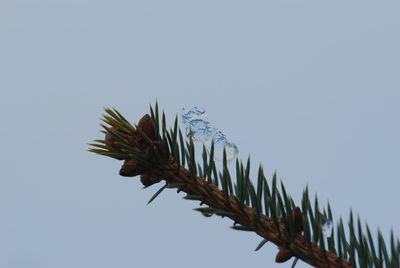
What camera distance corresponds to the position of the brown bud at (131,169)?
1.48 meters

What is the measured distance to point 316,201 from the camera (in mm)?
1498

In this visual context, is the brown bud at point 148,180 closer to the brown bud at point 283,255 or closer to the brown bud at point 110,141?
the brown bud at point 110,141

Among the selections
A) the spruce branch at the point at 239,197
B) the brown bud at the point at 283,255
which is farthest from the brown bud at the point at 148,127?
the brown bud at the point at 283,255

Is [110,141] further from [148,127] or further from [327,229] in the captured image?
[327,229]

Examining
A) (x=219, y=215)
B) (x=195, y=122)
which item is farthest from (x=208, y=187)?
(x=195, y=122)

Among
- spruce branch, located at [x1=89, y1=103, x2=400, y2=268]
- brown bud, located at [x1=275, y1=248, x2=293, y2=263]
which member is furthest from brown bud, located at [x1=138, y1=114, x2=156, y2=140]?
brown bud, located at [x1=275, y1=248, x2=293, y2=263]

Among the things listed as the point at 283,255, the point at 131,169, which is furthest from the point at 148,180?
the point at 283,255

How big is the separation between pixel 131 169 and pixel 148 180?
0.06 meters

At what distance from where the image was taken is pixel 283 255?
4.75 feet

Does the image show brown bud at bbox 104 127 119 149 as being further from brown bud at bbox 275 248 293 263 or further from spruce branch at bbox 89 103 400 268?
brown bud at bbox 275 248 293 263

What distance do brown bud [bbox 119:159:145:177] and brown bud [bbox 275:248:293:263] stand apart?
390mm

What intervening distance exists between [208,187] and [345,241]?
36 centimetres

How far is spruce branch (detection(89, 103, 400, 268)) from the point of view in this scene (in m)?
1.43

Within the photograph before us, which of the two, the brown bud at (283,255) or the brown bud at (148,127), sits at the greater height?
the brown bud at (148,127)
